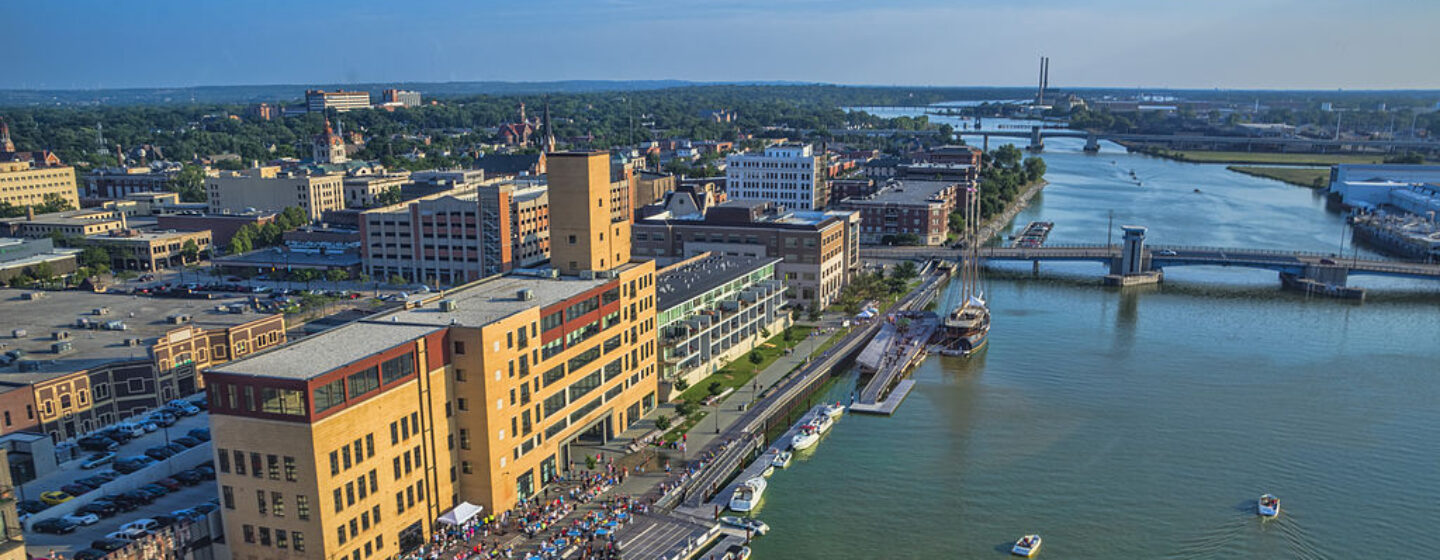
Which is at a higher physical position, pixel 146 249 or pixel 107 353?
pixel 107 353

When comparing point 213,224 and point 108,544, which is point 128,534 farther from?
point 213,224

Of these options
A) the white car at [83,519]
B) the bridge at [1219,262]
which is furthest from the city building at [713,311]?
the bridge at [1219,262]

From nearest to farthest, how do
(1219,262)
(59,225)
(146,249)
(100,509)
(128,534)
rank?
(128,534), (100,509), (1219,262), (146,249), (59,225)

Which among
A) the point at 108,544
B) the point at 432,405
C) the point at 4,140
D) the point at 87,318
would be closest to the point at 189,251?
the point at 87,318

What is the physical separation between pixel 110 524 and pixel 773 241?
113ft

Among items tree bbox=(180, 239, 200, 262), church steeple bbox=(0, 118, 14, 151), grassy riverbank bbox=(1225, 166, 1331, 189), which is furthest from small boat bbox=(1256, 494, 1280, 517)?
church steeple bbox=(0, 118, 14, 151)

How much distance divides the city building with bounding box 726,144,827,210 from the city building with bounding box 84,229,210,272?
4308cm

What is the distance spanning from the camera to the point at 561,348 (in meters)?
29.6

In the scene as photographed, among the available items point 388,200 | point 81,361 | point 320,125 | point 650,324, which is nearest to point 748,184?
point 388,200

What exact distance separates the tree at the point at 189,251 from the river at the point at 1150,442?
1976 inches

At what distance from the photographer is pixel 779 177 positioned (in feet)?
285

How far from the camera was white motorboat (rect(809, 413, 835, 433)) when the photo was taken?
115 feet

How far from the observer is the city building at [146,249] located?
211 ft

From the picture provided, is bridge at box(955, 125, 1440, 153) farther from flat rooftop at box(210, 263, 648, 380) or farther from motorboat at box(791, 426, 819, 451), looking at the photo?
flat rooftop at box(210, 263, 648, 380)
